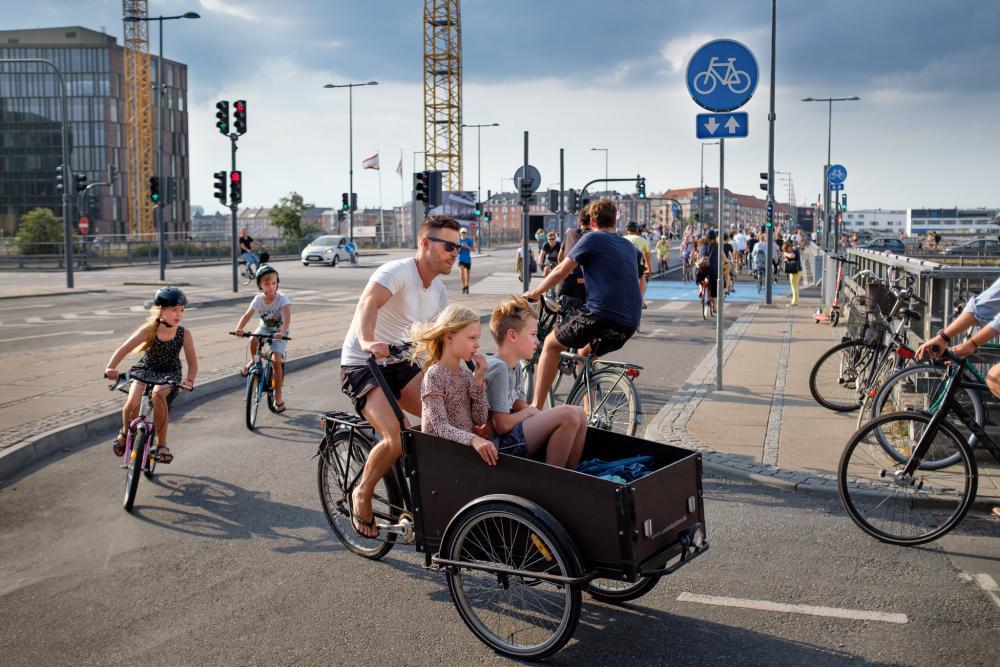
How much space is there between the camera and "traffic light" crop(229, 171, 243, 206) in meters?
26.8

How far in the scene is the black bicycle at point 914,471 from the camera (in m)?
4.97

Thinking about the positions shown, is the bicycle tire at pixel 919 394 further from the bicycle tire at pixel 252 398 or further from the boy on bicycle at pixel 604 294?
the bicycle tire at pixel 252 398

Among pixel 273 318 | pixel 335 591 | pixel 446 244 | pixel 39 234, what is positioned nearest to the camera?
pixel 335 591

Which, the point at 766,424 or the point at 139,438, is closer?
the point at 139,438

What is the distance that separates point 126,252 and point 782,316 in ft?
119

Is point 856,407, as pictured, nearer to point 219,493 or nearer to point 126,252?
point 219,493

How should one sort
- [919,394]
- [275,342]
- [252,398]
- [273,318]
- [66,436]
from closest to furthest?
[919,394]
[66,436]
[252,398]
[275,342]
[273,318]

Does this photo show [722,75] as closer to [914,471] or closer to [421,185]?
[914,471]

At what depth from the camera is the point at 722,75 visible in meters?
9.02

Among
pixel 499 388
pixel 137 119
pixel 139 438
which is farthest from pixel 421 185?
pixel 137 119

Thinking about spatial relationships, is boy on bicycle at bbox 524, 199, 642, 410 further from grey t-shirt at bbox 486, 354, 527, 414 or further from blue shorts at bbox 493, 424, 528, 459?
blue shorts at bbox 493, 424, 528, 459

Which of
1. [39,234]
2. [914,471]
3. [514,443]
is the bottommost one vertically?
[914,471]

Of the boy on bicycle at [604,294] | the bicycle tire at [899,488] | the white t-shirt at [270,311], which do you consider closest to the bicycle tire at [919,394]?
the bicycle tire at [899,488]

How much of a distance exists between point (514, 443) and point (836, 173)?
30334 mm
